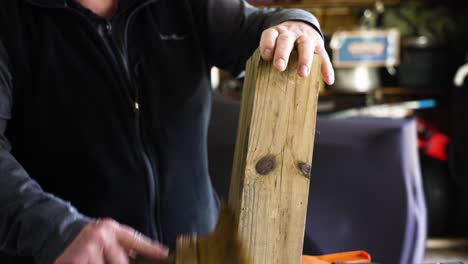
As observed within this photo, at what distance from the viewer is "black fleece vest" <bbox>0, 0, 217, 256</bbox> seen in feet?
3.01

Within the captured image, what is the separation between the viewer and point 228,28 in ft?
3.29

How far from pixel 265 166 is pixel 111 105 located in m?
0.41

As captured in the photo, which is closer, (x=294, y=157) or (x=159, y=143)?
(x=294, y=157)

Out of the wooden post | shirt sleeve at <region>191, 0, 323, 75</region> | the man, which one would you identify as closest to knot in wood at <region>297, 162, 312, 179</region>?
the wooden post

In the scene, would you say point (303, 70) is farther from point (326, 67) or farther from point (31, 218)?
point (31, 218)

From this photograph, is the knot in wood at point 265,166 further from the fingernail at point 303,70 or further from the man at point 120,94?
the man at point 120,94

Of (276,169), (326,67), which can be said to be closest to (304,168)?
(276,169)

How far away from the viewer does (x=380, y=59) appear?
3363 millimetres

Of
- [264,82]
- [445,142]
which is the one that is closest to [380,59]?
[445,142]

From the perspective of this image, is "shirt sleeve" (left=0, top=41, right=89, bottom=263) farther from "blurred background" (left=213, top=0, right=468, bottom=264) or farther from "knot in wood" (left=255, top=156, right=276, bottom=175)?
"blurred background" (left=213, top=0, right=468, bottom=264)

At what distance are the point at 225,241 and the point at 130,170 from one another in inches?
16.7

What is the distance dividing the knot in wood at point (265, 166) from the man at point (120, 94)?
0.84 feet

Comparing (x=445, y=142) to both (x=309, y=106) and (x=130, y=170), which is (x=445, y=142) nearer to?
(x=130, y=170)

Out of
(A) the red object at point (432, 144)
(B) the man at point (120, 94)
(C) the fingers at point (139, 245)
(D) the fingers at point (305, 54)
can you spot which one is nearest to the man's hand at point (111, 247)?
(C) the fingers at point (139, 245)
